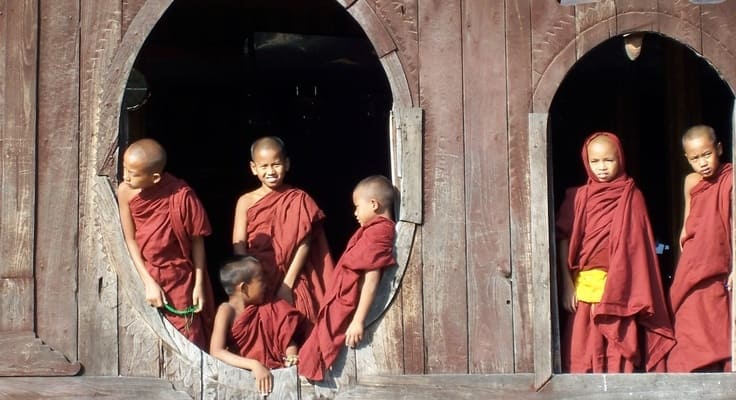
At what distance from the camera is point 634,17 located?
5.61 metres

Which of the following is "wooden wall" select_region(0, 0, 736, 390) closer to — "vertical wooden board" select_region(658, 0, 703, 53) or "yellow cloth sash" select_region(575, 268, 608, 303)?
"vertical wooden board" select_region(658, 0, 703, 53)

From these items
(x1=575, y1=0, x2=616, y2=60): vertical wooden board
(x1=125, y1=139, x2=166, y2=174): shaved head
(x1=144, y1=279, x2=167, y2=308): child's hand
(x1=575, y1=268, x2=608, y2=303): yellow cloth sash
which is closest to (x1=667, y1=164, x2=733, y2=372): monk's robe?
(x1=575, y1=268, x2=608, y2=303): yellow cloth sash

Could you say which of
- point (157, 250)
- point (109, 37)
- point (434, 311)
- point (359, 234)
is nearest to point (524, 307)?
point (434, 311)

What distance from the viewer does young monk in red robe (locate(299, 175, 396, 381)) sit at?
5.34 metres

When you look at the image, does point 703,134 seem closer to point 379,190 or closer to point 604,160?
point 604,160

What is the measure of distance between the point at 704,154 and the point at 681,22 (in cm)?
58

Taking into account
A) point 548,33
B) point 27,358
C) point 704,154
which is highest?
point 548,33

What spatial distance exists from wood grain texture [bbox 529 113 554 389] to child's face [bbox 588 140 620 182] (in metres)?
0.36

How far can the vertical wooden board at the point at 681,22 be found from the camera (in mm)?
5629

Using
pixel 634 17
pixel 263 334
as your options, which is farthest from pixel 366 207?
pixel 634 17

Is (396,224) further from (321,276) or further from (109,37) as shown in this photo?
(109,37)

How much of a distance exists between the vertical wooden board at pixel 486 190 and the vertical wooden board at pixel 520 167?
2 cm

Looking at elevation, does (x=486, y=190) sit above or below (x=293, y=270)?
above

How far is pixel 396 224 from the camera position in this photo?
18.1 ft
